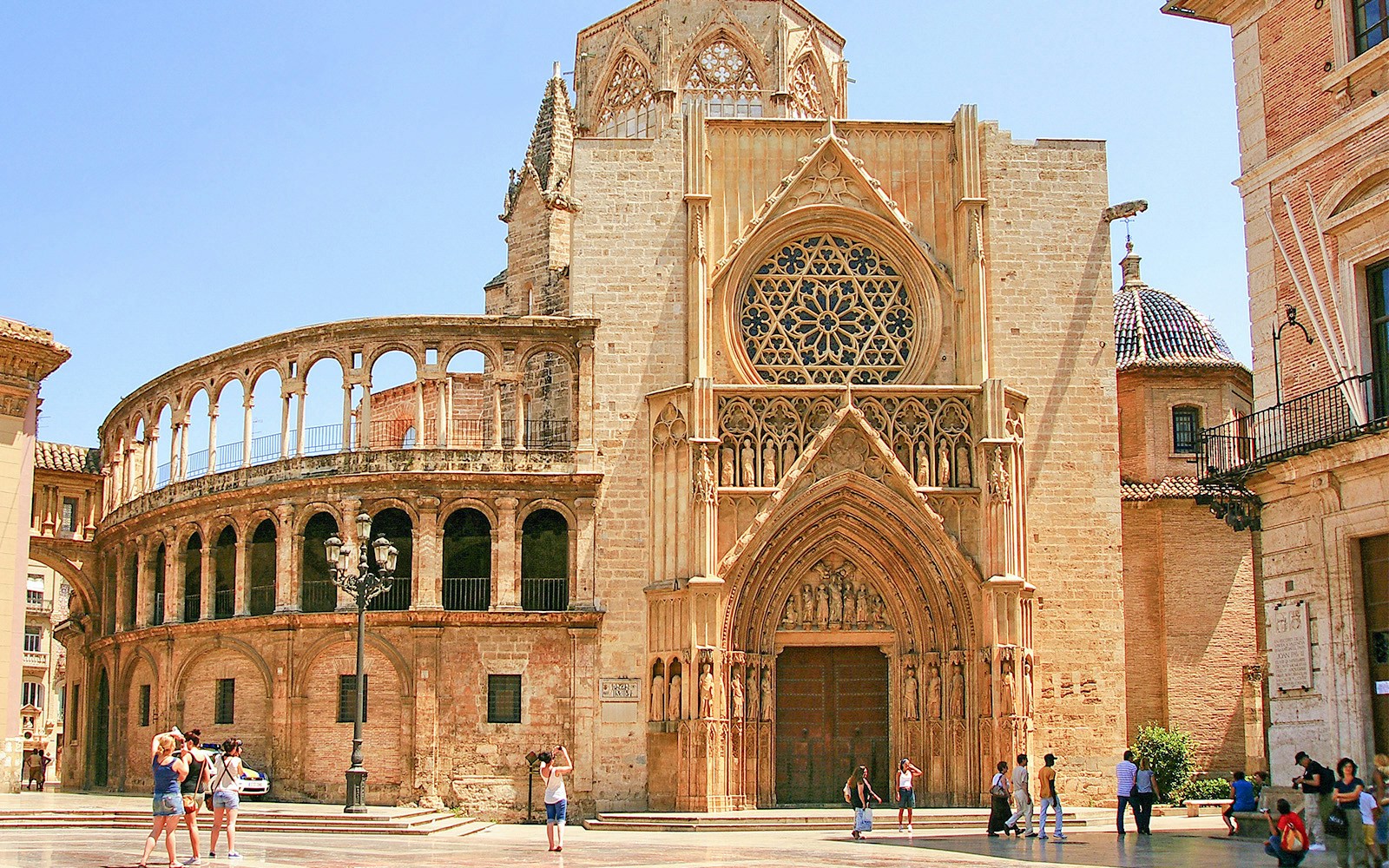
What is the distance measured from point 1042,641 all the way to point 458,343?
13.1 m

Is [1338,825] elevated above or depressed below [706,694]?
below

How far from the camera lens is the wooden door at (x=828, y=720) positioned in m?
30.1

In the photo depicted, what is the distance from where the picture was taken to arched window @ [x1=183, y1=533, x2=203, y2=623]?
1321 inches

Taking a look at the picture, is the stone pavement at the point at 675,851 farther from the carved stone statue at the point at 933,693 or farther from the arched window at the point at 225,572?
the arched window at the point at 225,572

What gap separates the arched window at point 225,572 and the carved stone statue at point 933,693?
1473 cm

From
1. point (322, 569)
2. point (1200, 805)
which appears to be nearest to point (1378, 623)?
point (1200, 805)

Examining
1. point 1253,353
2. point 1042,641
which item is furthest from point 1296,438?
point 1042,641

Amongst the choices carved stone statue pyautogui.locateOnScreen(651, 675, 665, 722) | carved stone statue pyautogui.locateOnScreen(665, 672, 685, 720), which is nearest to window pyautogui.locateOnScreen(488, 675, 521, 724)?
carved stone statue pyautogui.locateOnScreen(651, 675, 665, 722)

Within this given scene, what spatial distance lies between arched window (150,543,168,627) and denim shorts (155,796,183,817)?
1814 cm

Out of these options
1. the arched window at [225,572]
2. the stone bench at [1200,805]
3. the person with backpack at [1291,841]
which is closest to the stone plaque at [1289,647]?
the person with backpack at [1291,841]

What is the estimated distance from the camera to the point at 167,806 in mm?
16750

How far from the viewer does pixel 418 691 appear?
1171 inches

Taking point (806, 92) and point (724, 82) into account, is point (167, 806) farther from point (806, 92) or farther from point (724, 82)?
point (806, 92)

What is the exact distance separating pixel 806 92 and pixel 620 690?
1639cm
